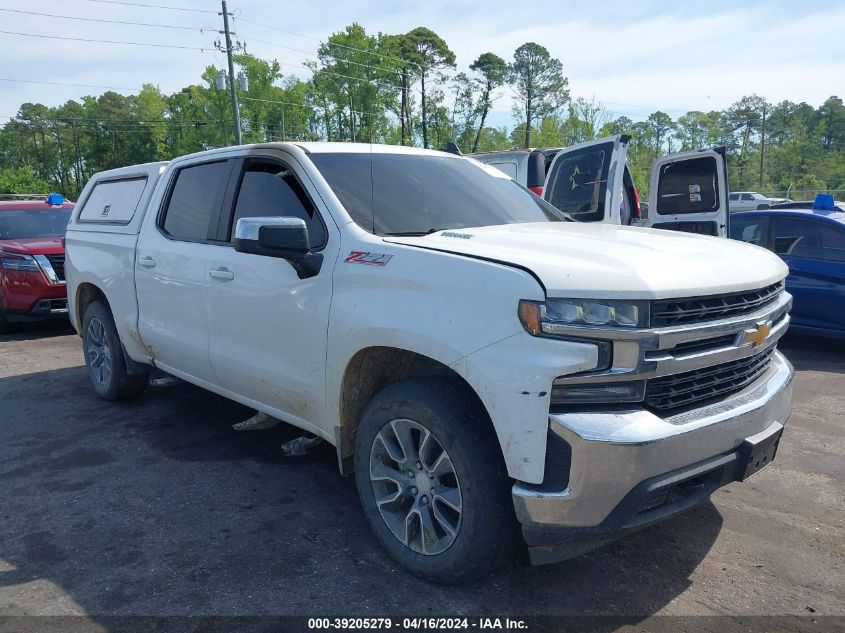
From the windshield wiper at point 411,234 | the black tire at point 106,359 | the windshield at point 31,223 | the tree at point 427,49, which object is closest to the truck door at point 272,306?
the windshield wiper at point 411,234

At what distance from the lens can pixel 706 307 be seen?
8.51 ft

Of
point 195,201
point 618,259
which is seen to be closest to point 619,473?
point 618,259

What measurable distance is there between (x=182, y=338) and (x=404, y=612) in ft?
8.21

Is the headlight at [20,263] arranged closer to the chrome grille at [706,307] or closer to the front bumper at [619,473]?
the front bumper at [619,473]

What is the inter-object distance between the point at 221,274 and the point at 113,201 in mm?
2285

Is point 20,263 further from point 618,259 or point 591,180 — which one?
point 618,259

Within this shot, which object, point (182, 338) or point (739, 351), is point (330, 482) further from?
point (739, 351)

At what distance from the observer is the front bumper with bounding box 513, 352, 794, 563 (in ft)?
7.52

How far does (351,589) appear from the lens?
286 cm

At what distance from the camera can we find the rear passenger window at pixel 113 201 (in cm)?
523

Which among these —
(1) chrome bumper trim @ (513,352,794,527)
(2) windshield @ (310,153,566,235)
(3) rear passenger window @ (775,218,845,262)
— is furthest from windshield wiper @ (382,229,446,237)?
(3) rear passenger window @ (775,218,845,262)

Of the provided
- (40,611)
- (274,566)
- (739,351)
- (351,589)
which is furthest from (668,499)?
(40,611)

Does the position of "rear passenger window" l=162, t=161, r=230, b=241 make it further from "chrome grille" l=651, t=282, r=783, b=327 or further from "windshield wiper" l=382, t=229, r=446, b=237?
"chrome grille" l=651, t=282, r=783, b=327

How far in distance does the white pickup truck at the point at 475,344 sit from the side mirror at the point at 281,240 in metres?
0.01
